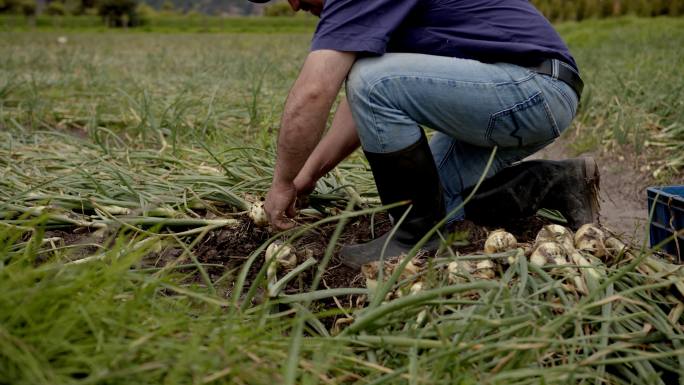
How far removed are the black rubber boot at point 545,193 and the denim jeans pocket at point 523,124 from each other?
16cm

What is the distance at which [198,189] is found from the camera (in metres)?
2.17

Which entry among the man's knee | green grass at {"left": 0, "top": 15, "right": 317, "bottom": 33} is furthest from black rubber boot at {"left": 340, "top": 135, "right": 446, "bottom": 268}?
green grass at {"left": 0, "top": 15, "right": 317, "bottom": 33}

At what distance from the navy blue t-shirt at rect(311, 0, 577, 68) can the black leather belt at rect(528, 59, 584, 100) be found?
0.06 feet

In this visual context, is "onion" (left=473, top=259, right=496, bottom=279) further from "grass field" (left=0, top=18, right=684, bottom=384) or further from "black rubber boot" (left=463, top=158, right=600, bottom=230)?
"black rubber boot" (left=463, top=158, right=600, bottom=230)

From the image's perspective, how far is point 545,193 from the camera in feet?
6.60

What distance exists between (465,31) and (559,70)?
0.91ft

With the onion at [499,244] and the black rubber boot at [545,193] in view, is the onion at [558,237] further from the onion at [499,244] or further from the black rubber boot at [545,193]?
the black rubber boot at [545,193]

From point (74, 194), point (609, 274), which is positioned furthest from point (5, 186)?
point (609, 274)

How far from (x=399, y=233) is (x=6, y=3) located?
135 ft

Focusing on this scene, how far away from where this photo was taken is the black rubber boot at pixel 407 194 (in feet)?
5.75

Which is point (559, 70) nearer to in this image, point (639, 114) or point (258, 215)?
point (258, 215)

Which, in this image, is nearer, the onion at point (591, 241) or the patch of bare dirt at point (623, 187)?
the onion at point (591, 241)

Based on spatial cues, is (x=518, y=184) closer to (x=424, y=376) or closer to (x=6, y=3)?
(x=424, y=376)

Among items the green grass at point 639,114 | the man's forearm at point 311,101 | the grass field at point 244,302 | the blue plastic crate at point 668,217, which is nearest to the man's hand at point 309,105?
the man's forearm at point 311,101
